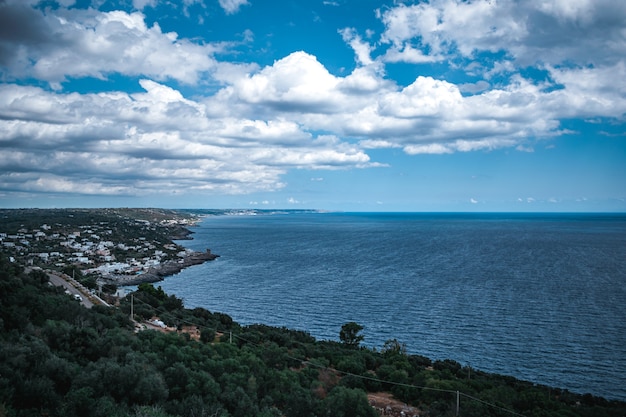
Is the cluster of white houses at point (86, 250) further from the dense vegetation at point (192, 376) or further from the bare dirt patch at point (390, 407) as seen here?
the bare dirt patch at point (390, 407)

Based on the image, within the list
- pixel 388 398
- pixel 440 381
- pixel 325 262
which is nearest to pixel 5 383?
pixel 388 398

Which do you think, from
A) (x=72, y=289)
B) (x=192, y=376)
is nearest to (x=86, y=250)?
(x=72, y=289)

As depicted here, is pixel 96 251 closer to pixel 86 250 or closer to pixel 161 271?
pixel 86 250

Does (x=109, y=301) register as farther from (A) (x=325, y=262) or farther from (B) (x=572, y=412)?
(A) (x=325, y=262)

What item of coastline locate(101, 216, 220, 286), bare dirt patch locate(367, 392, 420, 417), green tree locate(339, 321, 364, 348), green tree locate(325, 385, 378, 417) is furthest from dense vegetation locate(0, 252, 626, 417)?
coastline locate(101, 216, 220, 286)

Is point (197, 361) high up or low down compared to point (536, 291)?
up
